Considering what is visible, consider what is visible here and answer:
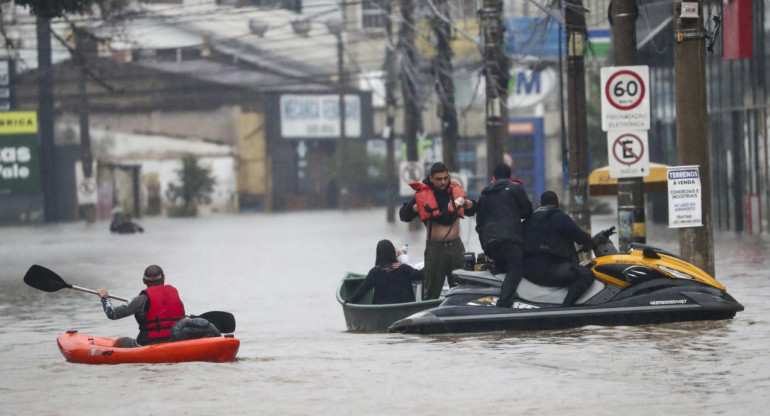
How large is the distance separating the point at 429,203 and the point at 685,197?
10.9 feet

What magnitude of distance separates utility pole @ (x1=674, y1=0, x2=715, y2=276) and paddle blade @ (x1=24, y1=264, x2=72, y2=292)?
7620 millimetres

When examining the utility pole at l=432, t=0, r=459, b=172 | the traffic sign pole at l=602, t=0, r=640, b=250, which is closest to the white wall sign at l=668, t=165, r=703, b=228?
the traffic sign pole at l=602, t=0, r=640, b=250

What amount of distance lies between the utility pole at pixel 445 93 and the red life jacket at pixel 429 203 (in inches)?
856

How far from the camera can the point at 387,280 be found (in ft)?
52.2

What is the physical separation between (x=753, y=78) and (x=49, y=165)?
44.5m

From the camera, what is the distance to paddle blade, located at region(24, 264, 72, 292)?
14859mm

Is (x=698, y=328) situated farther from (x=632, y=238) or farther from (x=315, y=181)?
(x=315, y=181)

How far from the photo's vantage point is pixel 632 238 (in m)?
18.3

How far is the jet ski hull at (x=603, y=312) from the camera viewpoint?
14.0 meters

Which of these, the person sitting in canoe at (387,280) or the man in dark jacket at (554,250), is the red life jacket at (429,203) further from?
the man in dark jacket at (554,250)

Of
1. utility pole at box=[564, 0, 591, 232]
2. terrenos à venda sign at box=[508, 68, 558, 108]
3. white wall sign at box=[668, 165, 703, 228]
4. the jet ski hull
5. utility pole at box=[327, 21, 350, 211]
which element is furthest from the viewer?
utility pole at box=[327, 21, 350, 211]

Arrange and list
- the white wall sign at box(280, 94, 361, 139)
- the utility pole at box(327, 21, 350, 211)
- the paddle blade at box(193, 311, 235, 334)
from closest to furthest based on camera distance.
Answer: the paddle blade at box(193, 311, 235, 334), the utility pole at box(327, 21, 350, 211), the white wall sign at box(280, 94, 361, 139)

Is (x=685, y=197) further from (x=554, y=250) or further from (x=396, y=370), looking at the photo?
(x=396, y=370)

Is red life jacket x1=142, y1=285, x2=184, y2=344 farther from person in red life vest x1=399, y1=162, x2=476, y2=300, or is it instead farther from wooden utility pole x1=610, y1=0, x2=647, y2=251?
wooden utility pole x1=610, y1=0, x2=647, y2=251
